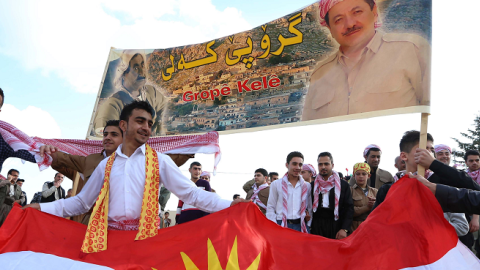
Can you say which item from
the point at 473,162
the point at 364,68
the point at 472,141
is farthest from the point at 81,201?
the point at 472,141

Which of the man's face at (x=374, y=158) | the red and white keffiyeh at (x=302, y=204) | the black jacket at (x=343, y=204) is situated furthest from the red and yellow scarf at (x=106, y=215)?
the man's face at (x=374, y=158)

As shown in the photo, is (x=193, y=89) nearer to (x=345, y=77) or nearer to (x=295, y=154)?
(x=295, y=154)

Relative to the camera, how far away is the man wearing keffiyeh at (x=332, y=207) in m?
5.03

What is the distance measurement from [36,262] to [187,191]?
1.26 m

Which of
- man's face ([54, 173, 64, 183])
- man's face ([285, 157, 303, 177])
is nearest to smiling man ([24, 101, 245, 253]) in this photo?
man's face ([285, 157, 303, 177])

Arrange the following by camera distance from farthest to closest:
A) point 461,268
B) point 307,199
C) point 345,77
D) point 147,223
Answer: point 307,199 < point 345,77 < point 147,223 < point 461,268

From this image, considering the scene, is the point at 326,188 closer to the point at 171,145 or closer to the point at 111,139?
the point at 171,145

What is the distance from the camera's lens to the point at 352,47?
16.2 ft

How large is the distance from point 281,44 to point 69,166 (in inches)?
133

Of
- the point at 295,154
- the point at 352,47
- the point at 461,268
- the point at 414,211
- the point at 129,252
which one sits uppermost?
the point at 352,47

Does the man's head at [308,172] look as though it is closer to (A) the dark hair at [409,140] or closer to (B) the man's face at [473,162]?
(B) the man's face at [473,162]

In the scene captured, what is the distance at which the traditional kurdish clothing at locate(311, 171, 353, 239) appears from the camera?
5031 mm

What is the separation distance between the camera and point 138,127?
10.9 feet

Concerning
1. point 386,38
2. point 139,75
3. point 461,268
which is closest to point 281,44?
point 386,38
